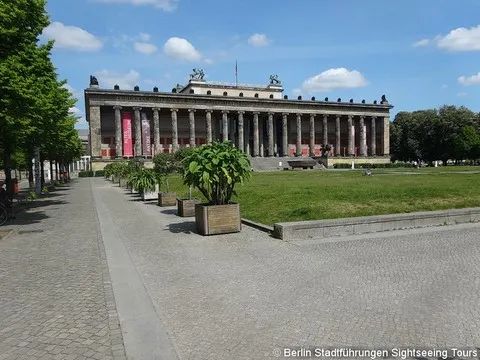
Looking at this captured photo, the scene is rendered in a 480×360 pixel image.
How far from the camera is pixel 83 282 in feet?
22.9

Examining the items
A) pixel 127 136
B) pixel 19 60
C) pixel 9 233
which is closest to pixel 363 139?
pixel 127 136

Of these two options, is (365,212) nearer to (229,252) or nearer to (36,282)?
(229,252)

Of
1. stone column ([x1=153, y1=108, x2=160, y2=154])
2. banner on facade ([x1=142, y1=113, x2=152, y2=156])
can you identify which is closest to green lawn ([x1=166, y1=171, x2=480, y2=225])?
banner on facade ([x1=142, y1=113, x2=152, y2=156])

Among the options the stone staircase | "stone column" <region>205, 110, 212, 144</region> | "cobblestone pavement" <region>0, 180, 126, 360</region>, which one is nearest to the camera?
"cobblestone pavement" <region>0, 180, 126, 360</region>

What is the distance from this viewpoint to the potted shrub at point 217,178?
1105cm

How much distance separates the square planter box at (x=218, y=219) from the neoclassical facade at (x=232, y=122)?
7457 cm

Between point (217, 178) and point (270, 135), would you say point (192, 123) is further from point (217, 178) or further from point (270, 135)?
point (217, 178)

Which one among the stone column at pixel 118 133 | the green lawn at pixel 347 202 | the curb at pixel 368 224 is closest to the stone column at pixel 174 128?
the stone column at pixel 118 133

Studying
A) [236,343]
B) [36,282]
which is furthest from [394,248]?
[36,282]

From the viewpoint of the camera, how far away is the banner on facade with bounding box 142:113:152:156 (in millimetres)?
84500

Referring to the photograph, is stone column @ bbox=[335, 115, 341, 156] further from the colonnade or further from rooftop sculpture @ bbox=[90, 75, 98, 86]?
rooftop sculpture @ bbox=[90, 75, 98, 86]

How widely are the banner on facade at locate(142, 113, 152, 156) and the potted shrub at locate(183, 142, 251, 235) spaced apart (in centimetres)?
7562

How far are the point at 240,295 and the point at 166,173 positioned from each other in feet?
71.2

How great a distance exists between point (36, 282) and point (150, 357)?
12.7 feet
